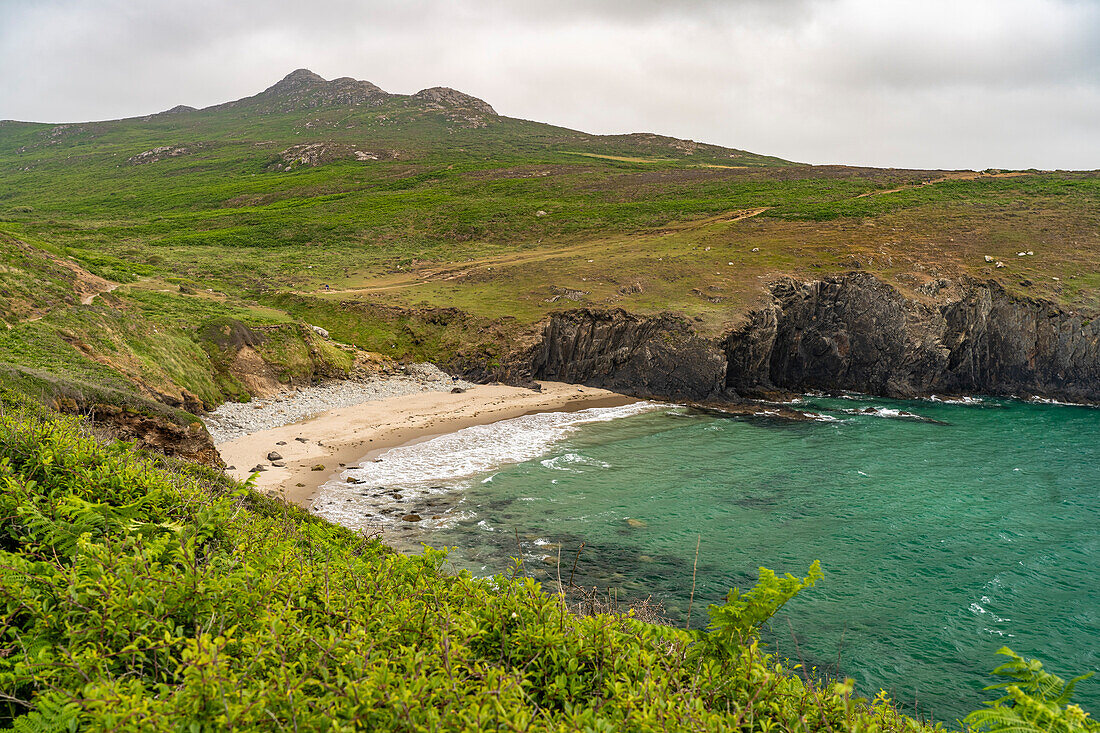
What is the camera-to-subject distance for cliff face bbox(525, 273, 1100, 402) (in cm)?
4491

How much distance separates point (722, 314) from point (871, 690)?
34.7 metres

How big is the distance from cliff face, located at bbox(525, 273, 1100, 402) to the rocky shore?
797 centimetres

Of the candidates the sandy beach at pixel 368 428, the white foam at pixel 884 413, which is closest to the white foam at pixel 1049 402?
the white foam at pixel 884 413

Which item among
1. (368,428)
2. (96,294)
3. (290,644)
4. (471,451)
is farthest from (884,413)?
(96,294)

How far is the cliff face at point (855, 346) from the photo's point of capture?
A: 44.9 metres

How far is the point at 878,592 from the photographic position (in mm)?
17969

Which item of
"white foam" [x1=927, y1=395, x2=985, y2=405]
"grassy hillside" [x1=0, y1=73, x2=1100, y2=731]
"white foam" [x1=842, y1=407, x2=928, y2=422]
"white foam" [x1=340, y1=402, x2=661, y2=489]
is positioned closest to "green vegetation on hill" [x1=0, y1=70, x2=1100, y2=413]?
"grassy hillside" [x1=0, y1=73, x2=1100, y2=731]

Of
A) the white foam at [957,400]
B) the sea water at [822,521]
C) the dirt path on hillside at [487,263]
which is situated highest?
the dirt path on hillside at [487,263]

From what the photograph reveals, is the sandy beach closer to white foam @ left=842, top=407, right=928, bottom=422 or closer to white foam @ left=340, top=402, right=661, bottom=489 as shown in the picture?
white foam @ left=340, top=402, right=661, bottom=489

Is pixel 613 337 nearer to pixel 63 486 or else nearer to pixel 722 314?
pixel 722 314

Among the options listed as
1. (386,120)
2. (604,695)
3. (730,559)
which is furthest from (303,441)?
(386,120)

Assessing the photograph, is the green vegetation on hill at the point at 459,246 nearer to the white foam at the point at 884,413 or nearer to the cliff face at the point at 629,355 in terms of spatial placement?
the cliff face at the point at 629,355

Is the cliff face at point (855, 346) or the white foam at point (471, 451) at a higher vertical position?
the cliff face at point (855, 346)

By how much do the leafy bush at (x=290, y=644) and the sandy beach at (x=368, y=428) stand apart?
16.8 m
